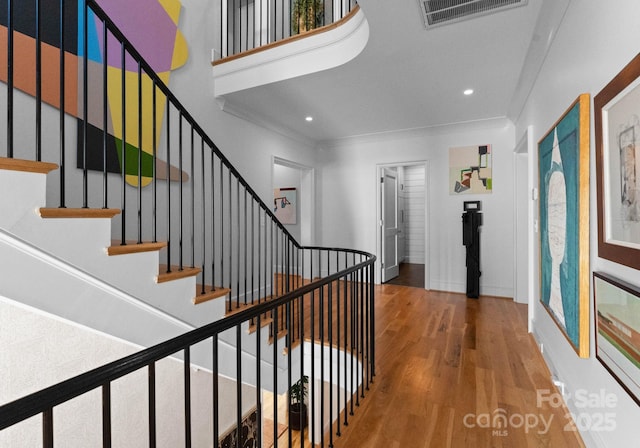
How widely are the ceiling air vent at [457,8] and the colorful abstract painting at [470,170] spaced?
278 cm

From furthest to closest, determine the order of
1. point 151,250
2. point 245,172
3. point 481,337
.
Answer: point 245,172
point 481,337
point 151,250

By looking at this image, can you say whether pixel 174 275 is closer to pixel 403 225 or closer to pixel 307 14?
pixel 307 14

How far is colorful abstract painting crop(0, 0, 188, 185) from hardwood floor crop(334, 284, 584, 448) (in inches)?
81.7

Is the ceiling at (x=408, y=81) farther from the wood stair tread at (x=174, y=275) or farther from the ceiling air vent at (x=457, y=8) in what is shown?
the wood stair tread at (x=174, y=275)

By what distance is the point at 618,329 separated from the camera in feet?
4.25

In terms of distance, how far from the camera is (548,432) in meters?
1.84

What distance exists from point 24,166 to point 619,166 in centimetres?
239

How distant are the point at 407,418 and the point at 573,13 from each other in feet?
8.65

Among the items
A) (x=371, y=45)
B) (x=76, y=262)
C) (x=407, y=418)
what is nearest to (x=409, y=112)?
(x=371, y=45)

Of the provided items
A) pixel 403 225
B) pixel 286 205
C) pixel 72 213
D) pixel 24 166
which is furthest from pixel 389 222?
pixel 24 166

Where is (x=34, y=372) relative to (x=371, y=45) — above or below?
below

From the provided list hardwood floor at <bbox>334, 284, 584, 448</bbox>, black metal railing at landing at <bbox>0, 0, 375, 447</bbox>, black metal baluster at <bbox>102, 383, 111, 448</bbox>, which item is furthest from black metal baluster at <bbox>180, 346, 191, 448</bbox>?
hardwood floor at <bbox>334, 284, 584, 448</bbox>

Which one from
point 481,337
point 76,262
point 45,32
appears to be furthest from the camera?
point 481,337

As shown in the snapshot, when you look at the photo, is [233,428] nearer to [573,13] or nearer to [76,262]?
[76,262]
